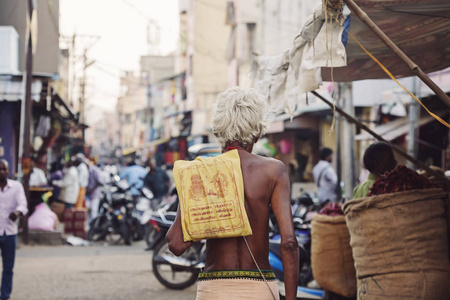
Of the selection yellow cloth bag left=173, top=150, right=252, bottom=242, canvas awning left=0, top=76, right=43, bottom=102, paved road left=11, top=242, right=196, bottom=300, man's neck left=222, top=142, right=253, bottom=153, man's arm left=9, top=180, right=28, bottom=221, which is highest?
canvas awning left=0, top=76, right=43, bottom=102

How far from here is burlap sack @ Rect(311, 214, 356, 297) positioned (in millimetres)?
5984

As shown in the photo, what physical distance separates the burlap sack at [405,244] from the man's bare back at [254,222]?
184cm

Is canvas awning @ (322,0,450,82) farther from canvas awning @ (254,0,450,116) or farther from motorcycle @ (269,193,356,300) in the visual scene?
motorcycle @ (269,193,356,300)

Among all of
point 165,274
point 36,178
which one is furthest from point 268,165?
point 36,178

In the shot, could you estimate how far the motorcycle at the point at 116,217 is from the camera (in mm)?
14953

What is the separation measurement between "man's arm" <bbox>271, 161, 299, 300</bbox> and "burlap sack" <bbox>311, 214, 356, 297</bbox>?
121 inches

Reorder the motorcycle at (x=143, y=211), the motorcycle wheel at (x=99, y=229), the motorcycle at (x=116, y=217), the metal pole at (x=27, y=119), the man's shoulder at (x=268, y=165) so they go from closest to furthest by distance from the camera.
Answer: the man's shoulder at (x=268, y=165) < the metal pole at (x=27, y=119) < the motorcycle at (x=116, y=217) < the motorcycle wheel at (x=99, y=229) < the motorcycle at (x=143, y=211)

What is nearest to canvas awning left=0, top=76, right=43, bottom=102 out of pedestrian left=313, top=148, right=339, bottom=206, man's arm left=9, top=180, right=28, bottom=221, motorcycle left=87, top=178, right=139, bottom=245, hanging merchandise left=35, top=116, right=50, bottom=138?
motorcycle left=87, top=178, right=139, bottom=245

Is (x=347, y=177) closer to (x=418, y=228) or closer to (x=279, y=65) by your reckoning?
(x=279, y=65)

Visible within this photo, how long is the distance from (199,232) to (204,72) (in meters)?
37.9

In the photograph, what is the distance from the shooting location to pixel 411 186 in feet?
16.0

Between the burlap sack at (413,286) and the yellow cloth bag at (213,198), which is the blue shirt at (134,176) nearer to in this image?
the burlap sack at (413,286)

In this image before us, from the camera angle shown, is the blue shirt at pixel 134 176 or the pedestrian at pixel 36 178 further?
the blue shirt at pixel 134 176

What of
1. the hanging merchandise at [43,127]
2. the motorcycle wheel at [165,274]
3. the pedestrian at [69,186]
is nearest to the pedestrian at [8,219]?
the motorcycle wheel at [165,274]
